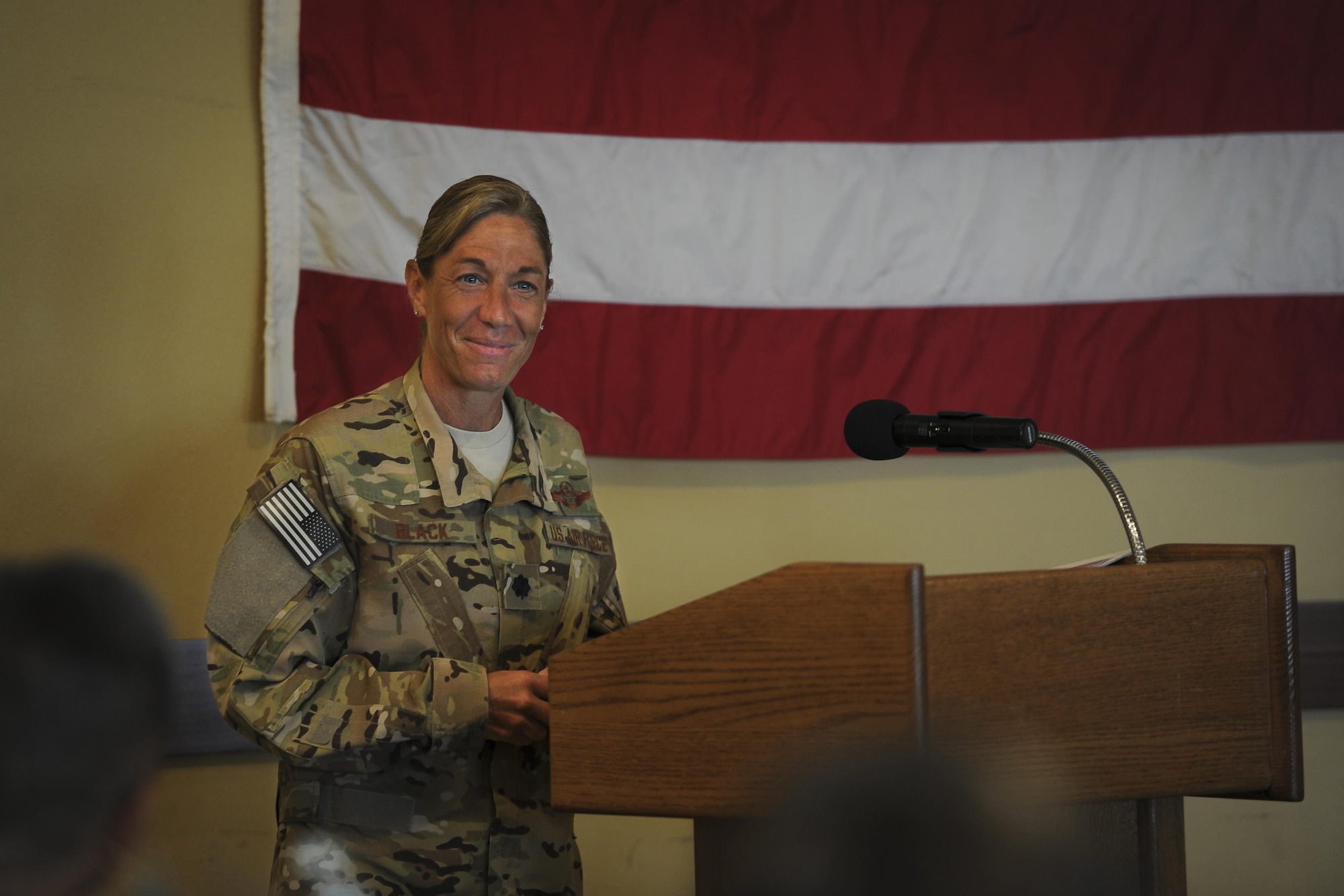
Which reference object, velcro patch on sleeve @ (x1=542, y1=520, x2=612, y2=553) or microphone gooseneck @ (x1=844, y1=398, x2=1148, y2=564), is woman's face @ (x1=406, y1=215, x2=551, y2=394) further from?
microphone gooseneck @ (x1=844, y1=398, x2=1148, y2=564)

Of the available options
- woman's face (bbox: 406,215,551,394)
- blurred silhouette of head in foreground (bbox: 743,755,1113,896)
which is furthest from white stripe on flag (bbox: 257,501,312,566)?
blurred silhouette of head in foreground (bbox: 743,755,1113,896)

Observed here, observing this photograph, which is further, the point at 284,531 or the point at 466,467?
the point at 466,467

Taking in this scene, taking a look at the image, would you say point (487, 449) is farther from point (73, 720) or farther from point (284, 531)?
point (73, 720)

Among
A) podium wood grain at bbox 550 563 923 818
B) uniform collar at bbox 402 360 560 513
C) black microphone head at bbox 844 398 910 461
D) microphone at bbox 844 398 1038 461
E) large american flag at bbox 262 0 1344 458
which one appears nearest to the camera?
podium wood grain at bbox 550 563 923 818

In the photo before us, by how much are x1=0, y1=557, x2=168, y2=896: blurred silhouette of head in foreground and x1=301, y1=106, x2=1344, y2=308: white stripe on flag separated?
1.68 metres

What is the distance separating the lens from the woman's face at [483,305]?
1.52 metres

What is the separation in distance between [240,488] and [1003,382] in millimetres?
1500

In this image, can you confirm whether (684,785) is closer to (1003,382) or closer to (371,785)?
(371,785)

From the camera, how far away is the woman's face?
1519 millimetres

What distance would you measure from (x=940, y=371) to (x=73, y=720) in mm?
2009

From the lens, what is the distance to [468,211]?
1.52 meters

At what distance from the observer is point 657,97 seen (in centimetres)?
A: 224

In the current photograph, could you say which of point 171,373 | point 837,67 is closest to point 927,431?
point 837,67

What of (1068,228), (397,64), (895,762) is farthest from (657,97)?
(895,762)
